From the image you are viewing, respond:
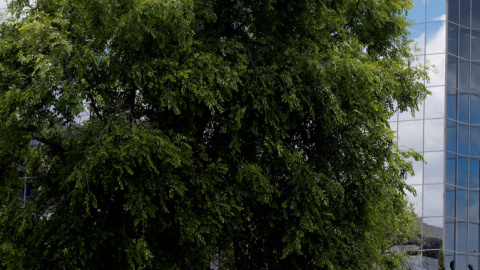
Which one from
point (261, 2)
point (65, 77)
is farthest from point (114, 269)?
point (261, 2)

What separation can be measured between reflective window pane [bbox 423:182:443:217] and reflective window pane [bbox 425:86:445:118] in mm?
3929

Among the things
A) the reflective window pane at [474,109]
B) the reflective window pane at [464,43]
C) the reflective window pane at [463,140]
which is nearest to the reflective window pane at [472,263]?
the reflective window pane at [463,140]

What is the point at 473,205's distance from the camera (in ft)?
129

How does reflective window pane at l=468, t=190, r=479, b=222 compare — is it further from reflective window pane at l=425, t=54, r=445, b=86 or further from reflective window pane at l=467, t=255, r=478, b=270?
reflective window pane at l=425, t=54, r=445, b=86

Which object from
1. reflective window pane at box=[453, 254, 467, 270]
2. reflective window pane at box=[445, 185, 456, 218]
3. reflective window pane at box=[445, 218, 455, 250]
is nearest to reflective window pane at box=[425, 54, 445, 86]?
reflective window pane at box=[445, 185, 456, 218]

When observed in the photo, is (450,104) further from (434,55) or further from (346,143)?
(346,143)

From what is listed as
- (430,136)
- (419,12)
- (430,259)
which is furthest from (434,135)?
(419,12)

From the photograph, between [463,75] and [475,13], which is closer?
[463,75]

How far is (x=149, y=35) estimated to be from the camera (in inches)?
518

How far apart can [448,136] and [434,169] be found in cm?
203

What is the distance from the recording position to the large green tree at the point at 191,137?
12586 mm

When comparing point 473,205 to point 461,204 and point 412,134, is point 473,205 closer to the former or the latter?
point 461,204

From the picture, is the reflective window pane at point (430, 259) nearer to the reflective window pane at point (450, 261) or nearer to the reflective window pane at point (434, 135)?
the reflective window pane at point (450, 261)

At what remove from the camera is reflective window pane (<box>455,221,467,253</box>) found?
38.8 m
